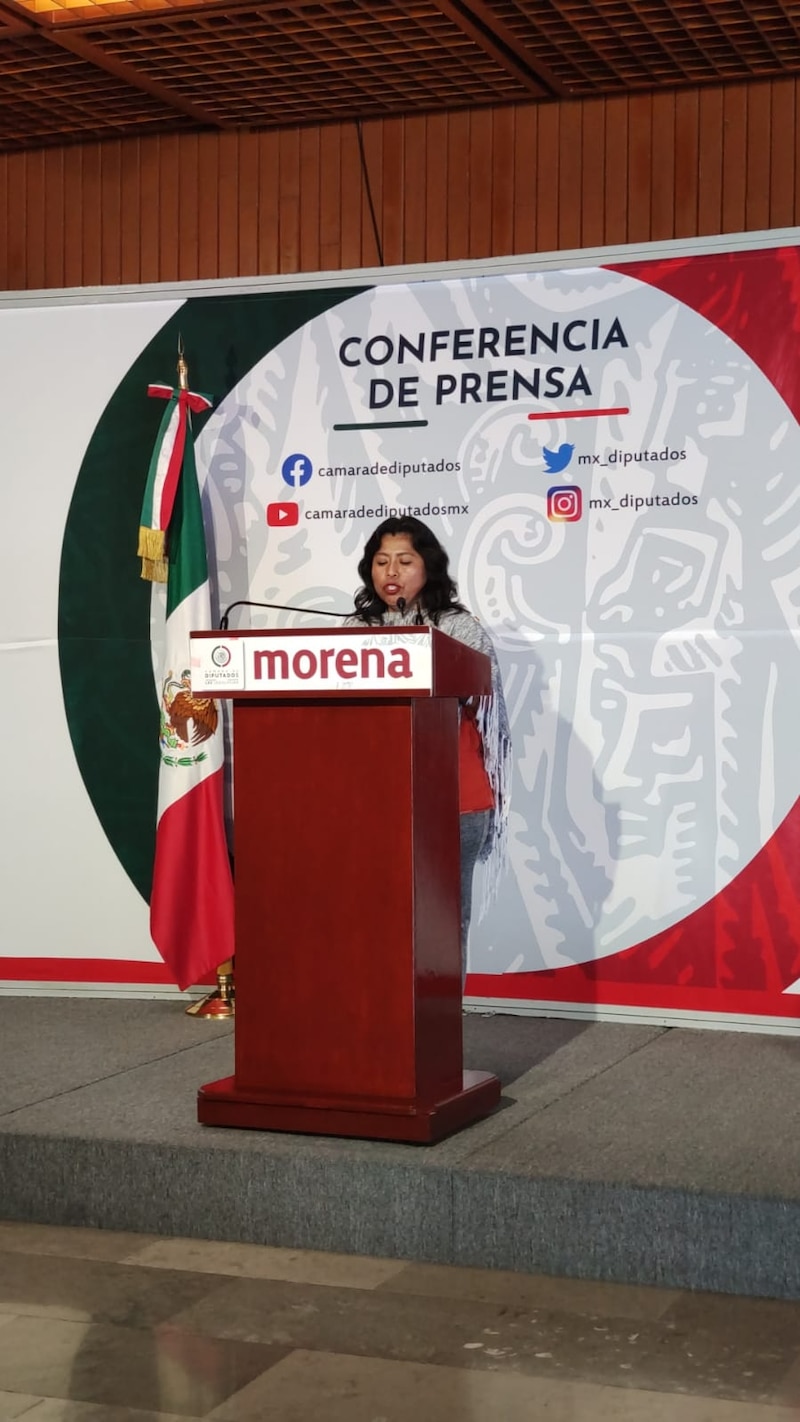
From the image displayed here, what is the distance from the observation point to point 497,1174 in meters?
3.05

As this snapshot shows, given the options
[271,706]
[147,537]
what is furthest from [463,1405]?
[147,537]

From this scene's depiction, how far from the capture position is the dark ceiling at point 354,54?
5176 mm

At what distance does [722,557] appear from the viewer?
442 centimetres

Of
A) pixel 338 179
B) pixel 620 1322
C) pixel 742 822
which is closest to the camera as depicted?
pixel 620 1322

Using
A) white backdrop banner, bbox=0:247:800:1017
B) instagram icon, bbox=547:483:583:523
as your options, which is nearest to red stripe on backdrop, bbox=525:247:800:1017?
white backdrop banner, bbox=0:247:800:1017

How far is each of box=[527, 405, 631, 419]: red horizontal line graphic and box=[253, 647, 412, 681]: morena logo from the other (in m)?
1.60

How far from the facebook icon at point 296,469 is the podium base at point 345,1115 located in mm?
1981

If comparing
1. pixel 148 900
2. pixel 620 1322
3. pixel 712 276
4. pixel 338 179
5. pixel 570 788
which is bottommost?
pixel 620 1322

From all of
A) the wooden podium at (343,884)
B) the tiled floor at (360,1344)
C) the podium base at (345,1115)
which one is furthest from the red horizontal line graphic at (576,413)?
the tiled floor at (360,1344)

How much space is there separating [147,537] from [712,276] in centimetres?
172

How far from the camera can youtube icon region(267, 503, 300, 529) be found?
15.9ft

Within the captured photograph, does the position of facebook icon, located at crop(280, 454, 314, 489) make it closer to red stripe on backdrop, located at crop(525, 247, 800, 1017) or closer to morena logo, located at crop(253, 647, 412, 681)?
red stripe on backdrop, located at crop(525, 247, 800, 1017)

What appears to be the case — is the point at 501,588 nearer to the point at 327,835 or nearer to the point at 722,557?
the point at 722,557

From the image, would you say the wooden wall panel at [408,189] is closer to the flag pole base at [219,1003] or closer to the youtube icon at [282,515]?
the youtube icon at [282,515]
